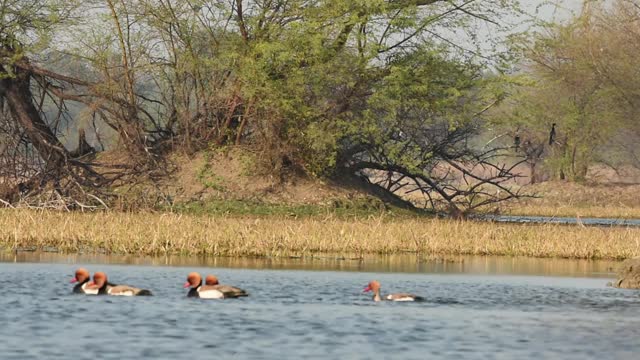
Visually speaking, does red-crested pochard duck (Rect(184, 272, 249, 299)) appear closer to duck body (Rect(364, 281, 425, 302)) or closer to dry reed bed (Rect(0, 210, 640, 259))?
duck body (Rect(364, 281, 425, 302))

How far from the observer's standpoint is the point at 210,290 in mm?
21984

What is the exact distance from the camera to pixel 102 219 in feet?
116

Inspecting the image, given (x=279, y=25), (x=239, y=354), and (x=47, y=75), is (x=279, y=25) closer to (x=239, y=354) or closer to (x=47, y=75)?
(x=47, y=75)

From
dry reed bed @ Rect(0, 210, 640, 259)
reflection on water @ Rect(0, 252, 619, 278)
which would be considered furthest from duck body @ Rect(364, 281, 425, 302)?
dry reed bed @ Rect(0, 210, 640, 259)

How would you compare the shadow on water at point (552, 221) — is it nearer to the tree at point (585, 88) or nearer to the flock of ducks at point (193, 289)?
the tree at point (585, 88)

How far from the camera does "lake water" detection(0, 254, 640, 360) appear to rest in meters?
16.8

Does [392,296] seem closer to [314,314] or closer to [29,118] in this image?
[314,314]

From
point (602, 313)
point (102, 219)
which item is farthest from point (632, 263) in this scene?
point (102, 219)

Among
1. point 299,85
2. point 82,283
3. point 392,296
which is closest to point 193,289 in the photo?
point 82,283

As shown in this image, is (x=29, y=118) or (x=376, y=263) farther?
(x=29, y=118)

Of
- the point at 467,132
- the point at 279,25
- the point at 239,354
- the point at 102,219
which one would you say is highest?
the point at 279,25

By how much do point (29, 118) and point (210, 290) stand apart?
1040 inches

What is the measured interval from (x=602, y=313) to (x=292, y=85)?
2427cm

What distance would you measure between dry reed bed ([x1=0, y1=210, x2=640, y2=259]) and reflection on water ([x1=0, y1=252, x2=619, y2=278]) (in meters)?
0.84
